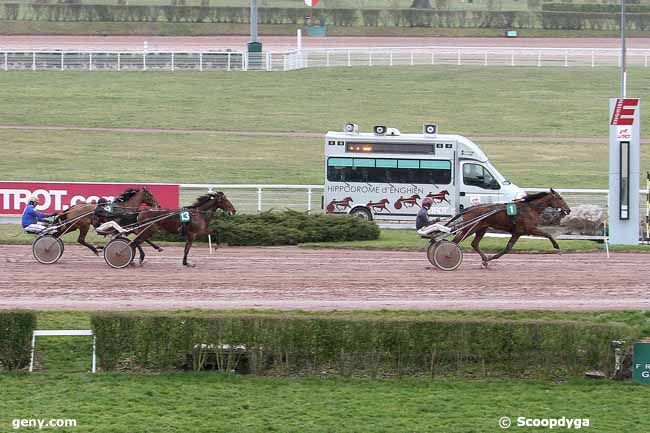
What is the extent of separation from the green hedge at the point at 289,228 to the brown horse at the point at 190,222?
2.76m

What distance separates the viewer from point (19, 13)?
191 feet

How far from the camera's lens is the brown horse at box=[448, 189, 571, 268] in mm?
18781

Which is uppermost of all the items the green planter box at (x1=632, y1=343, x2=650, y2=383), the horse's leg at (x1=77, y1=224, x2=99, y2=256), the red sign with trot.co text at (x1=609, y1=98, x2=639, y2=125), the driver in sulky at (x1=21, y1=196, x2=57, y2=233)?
the red sign with trot.co text at (x1=609, y1=98, x2=639, y2=125)

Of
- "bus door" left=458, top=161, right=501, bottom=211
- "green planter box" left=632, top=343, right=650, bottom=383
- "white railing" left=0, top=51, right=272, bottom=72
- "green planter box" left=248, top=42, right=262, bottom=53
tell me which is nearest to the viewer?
"green planter box" left=632, top=343, right=650, bottom=383

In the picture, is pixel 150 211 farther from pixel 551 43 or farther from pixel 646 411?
pixel 551 43

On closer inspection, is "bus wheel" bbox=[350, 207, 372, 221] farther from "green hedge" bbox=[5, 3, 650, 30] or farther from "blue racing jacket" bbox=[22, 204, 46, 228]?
"green hedge" bbox=[5, 3, 650, 30]

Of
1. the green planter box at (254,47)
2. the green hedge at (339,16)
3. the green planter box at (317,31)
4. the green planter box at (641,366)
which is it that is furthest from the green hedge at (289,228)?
the green hedge at (339,16)

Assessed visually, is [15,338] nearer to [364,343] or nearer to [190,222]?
[364,343]

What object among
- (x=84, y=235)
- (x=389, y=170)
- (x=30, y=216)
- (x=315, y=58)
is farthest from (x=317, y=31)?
(x=30, y=216)

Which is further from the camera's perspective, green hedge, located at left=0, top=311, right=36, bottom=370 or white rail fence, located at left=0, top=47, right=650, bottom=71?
white rail fence, located at left=0, top=47, right=650, bottom=71

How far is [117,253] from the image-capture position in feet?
62.1

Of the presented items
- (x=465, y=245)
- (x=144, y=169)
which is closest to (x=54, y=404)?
(x=465, y=245)

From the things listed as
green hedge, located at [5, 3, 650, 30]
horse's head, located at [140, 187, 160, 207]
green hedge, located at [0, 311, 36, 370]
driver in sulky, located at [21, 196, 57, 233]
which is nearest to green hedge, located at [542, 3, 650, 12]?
green hedge, located at [5, 3, 650, 30]

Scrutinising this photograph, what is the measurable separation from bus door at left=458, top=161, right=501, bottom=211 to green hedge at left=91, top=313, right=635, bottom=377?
11.9 metres
